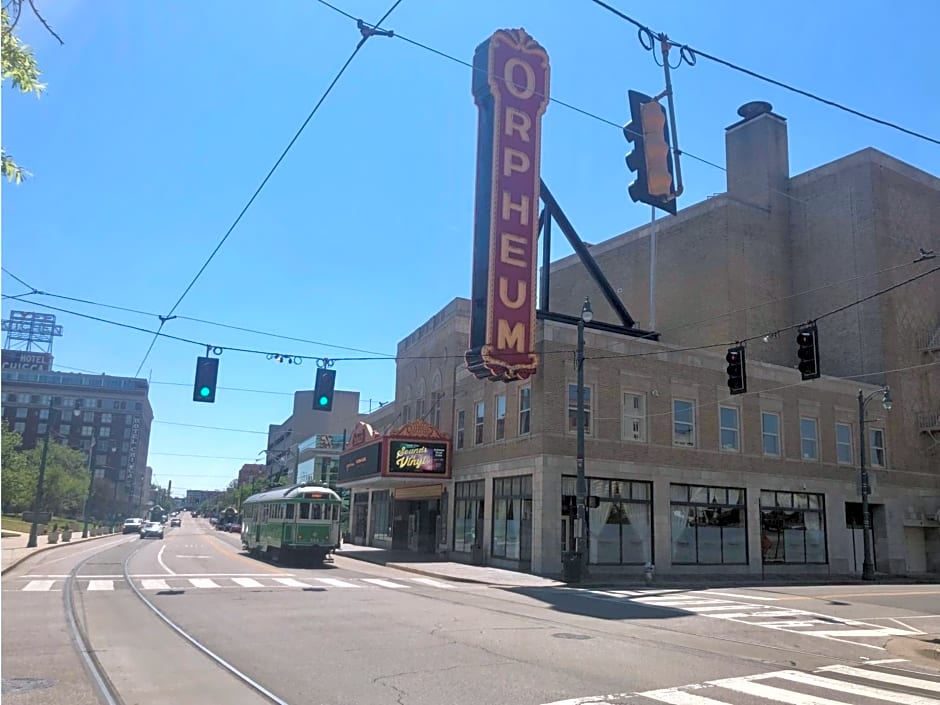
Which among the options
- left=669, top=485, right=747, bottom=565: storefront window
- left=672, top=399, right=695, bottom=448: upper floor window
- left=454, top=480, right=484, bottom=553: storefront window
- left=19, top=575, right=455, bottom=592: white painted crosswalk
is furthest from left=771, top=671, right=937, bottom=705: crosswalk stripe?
left=454, top=480, right=484, bottom=553: storefront window

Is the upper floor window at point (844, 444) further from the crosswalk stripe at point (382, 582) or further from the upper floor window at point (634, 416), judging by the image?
the crosswalk stripe at point (382, 582)

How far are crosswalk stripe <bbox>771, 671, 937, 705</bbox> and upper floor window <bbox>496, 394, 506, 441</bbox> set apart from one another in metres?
23.9

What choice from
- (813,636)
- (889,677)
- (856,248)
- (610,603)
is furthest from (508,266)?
(856,248)

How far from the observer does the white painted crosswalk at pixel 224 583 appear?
20.3m

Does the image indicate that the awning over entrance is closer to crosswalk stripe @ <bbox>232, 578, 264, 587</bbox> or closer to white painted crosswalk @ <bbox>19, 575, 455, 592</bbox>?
white painted crosswalk @ <bbox>19, 575, 455, 592</bbox>

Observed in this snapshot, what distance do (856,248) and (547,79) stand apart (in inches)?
907

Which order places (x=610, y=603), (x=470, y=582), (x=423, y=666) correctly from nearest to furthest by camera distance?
(x=423, y=666) → (x=610, y=603) → (x=470, y=582)

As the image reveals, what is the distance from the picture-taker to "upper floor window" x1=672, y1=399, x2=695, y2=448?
112 ft

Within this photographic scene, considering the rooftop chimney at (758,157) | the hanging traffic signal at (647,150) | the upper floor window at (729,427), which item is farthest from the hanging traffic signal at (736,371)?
the rooftop chimney at (758,157)

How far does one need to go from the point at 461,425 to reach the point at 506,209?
1300 cm

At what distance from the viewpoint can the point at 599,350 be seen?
32.7m

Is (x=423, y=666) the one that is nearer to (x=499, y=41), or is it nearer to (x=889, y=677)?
(x=889, y=677)

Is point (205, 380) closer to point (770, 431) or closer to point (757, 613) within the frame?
point (757, 613)

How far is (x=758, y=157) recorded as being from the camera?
161 ft
